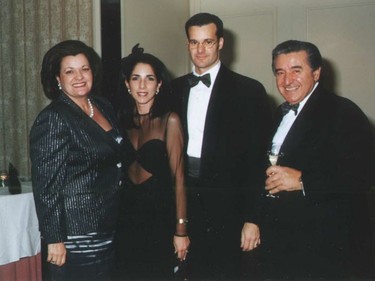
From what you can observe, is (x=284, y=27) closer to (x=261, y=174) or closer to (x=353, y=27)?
(x=353, y=27)

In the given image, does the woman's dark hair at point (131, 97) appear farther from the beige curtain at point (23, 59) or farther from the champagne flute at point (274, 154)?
the beige curtain at point (23, 59)

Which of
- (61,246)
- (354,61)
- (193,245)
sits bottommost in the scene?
(193,245)

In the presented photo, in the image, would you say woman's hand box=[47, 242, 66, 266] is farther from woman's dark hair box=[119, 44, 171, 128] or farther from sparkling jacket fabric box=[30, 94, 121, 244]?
woman's dark hair box=[119, 44, 171, 128]

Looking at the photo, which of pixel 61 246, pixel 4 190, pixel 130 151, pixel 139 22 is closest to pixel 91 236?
pixel 61 246

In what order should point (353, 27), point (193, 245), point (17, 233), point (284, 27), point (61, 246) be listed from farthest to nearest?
point (284, 27), point (353, 27), point (17, 233), point (193, 245), point (61, 246)

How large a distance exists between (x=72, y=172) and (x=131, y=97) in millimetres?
480

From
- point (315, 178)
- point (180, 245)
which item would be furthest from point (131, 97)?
point (315, 178)

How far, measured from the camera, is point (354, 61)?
3.13m

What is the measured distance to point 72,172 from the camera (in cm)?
144

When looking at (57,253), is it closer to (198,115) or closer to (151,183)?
(151,183)

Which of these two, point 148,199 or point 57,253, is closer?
point 57,253

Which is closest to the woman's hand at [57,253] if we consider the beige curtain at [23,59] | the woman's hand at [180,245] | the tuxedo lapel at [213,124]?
the woman's hand at [180,245]

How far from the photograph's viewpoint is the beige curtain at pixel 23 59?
3283 millimetres

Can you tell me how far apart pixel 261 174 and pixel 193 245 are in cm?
44
